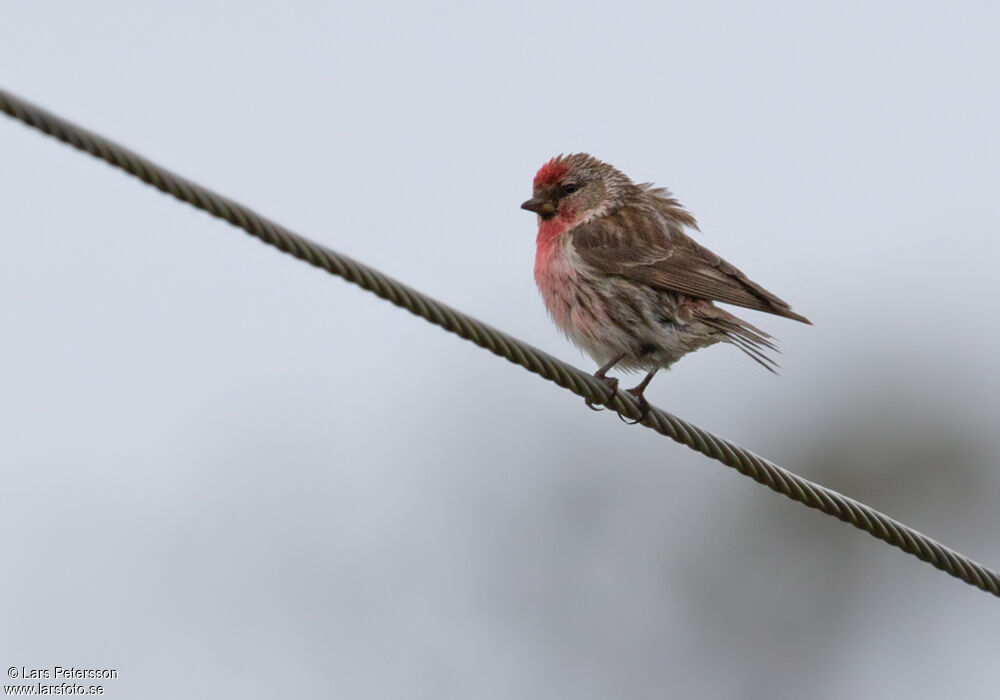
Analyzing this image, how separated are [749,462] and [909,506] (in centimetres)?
1722

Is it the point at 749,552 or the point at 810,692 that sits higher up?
the point at 749,552

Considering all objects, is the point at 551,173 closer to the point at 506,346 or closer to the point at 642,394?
the point at 642,394

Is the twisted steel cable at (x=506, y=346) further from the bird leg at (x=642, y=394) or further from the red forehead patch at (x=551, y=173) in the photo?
the red forehead patch at (x=551, y=173)

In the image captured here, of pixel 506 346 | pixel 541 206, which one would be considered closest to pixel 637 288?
pixel 541 206

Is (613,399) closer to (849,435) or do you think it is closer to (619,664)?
(619,664)

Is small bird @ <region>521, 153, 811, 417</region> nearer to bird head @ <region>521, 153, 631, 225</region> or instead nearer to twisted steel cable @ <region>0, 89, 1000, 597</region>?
bird head @ <region>521, 153, 631, 225</region>

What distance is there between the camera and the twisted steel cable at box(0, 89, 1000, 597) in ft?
14.4

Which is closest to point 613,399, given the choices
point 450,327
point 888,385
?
point 450,327

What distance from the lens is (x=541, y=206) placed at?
9.16 metres

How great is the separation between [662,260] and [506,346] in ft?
8.72

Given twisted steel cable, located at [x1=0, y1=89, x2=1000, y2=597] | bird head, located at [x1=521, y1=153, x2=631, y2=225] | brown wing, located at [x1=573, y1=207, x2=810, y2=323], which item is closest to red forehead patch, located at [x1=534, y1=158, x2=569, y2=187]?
bird head, located at [x1=521, y1=153, x2=631, y2=225]

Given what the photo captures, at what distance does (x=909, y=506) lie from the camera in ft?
73.6

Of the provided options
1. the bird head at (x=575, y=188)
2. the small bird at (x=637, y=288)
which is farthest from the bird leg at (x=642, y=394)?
the bird head at (x=575, y=188)

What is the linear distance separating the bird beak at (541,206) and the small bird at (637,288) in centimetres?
2
